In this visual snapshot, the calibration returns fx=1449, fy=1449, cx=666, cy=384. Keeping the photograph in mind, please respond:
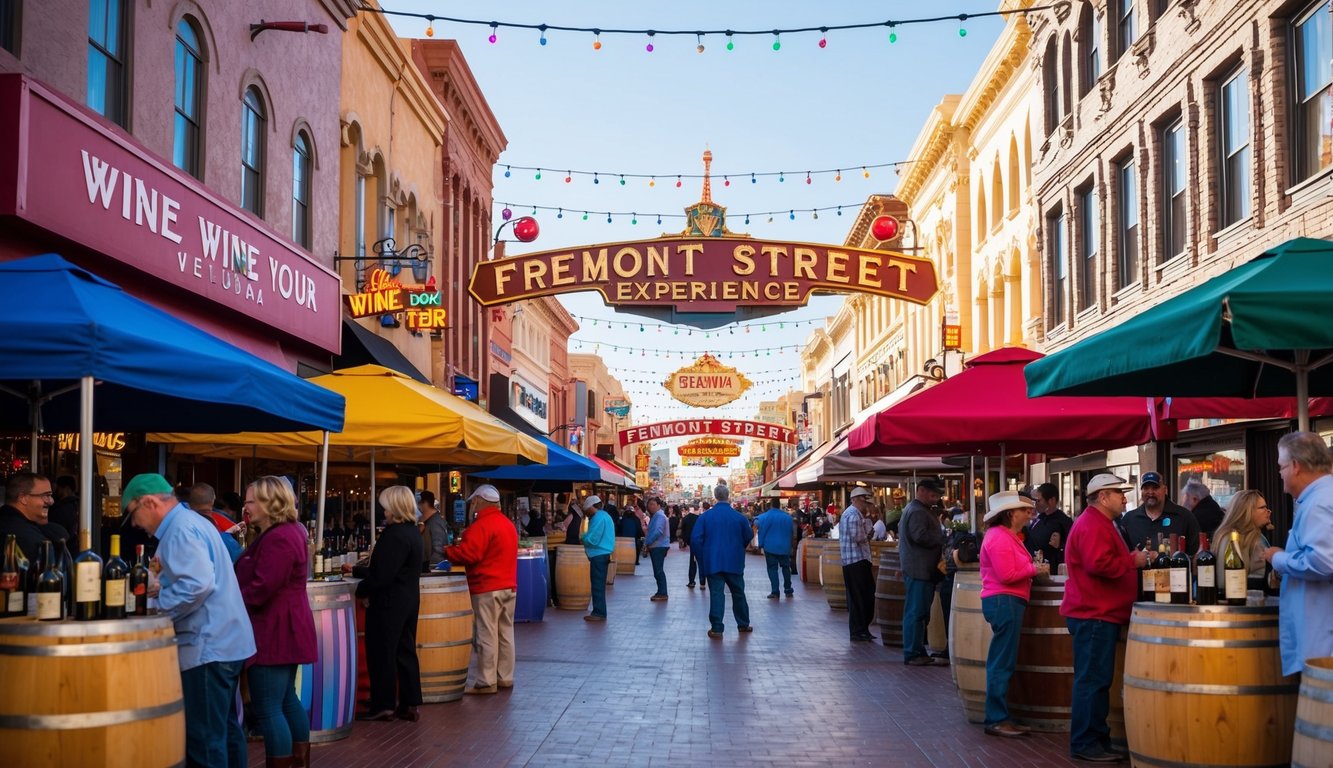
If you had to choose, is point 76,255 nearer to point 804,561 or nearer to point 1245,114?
point 1245,114

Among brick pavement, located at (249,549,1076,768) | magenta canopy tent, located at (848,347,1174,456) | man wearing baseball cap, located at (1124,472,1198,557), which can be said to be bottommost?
brick pavement, located at (249,549,1076,768)

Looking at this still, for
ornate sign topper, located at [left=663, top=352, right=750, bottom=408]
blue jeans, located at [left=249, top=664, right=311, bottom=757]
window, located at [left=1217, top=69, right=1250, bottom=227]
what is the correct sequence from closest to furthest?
blue jeans, located at [left=249, top=664, right=311, bottom=757]
window, located at [left=1217, top=69, right=1250, bottom=227]
ornate sign topper, located at [left=663, top=352, right=750, bottom=408]

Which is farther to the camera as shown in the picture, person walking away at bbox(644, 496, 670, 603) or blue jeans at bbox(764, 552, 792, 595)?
blue jeans at bbox(764, 552, 792, 595)

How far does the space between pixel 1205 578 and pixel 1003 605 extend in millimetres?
2453

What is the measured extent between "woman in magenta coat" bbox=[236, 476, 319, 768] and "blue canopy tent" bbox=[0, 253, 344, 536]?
1.96 feet

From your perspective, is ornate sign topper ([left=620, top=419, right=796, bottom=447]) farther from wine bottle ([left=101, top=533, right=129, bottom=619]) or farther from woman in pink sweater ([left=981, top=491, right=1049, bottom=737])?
wine bottle ([left=101, top=533, right=129, bottom=619])

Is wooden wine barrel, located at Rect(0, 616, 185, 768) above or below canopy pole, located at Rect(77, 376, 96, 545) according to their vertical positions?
below

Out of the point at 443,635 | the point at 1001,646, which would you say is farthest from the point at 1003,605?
the point at 443,635

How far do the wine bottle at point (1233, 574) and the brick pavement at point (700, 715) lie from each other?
2.04 meters

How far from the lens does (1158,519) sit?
12.9m

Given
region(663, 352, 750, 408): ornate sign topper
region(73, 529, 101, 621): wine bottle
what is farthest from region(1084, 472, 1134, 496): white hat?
region(663, 352, 750, 408): ornate sign topper

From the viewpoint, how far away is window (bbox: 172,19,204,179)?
49.3 ft

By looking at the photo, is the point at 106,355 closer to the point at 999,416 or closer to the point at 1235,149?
the point at 999,416

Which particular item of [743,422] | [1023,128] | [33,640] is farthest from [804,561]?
[743,422]
